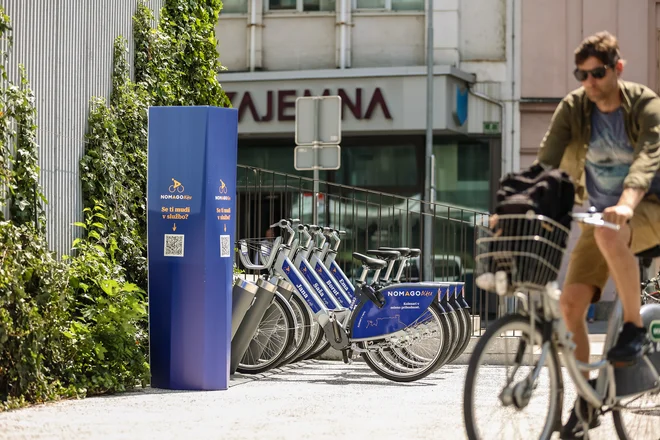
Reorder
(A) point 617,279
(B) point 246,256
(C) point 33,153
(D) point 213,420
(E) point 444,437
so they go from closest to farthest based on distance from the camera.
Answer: (A) point 617,279, (E) point 444,437, (D) point 213,420, (C) point 33,153, (B) point 246,256

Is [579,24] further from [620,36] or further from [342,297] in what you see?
[342,297]

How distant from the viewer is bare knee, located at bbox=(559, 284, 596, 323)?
18.5ft

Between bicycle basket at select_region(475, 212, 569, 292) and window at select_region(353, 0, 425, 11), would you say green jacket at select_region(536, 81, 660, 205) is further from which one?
window at select_region(353, 0, 425, 11)

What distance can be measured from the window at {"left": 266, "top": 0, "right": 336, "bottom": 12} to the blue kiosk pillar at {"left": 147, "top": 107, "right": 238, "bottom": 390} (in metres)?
13.9

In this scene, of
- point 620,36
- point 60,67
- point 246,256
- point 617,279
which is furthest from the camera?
point 620,36

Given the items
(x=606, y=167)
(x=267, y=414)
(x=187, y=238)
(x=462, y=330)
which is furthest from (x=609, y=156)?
(x=462, y=330)

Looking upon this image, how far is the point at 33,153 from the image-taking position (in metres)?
8.64

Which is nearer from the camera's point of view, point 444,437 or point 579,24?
point 444,437

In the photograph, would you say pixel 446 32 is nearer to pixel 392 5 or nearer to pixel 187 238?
pixel 392 5

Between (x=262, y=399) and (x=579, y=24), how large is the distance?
15138 mm

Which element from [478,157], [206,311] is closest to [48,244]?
[206,311]

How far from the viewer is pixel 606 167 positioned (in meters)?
5.69

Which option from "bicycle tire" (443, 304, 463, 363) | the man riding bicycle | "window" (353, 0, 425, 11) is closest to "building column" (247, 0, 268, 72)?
"window" (353, 0, 425, 11)

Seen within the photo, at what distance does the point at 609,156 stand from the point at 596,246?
1.33ft
